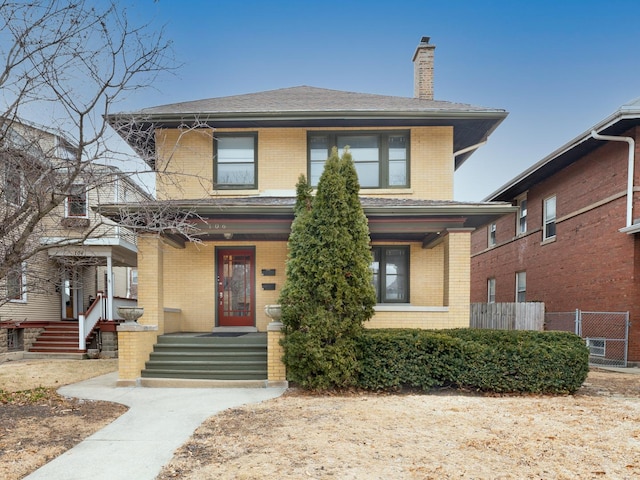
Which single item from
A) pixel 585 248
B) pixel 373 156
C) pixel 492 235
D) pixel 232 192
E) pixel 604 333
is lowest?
pixel 604 333

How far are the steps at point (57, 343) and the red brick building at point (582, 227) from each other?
13.8 metres

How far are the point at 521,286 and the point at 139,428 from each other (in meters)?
15.9

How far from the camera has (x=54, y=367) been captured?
34.7ft

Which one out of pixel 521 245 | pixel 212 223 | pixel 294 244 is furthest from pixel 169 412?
pixel 521 245

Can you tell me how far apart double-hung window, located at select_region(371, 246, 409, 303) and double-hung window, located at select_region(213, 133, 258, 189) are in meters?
3.97

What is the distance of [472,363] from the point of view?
7066mm

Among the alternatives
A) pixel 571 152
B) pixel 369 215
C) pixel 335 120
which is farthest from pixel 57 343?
pixel 571 152

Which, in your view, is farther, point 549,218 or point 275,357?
point 549,218

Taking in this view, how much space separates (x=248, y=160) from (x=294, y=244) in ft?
13.8

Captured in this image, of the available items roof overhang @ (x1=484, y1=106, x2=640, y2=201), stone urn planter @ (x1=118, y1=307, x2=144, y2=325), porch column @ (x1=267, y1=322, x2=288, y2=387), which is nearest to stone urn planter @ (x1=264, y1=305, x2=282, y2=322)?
porch column @ (x1=267, y1=322, x2=288, y2=387)

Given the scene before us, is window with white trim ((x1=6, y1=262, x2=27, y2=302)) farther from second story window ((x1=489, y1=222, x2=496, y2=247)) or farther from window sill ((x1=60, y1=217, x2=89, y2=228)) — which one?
second story window ((x1=489, y1=222, x2=496, y2=247))

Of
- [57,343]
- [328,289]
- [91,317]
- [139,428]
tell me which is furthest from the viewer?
[57,343]

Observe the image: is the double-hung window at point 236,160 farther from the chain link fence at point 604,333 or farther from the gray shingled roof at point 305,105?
the chain link fence at point 604,333

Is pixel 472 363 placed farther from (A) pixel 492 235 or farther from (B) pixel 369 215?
(A) pixel 492 235
